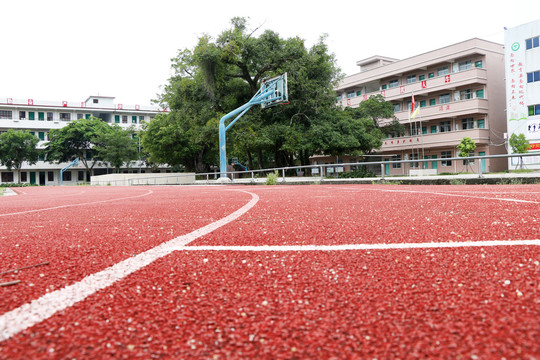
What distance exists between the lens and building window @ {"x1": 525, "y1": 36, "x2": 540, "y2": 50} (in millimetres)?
32119

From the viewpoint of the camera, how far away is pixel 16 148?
51875mm

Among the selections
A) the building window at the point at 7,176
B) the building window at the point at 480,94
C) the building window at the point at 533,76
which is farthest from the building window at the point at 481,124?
the building window at the point at 7,176

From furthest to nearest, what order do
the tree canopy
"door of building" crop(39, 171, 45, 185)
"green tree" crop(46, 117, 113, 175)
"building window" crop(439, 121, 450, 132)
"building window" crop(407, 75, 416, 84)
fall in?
"door of building" crop(39, 171, 45, 185)
"green tree" crop(46, 117, 113, 175)
"building window" crop(407, 75, 416, 84)
"building window" crop(439, 121, 450, 132)
the tree canopy

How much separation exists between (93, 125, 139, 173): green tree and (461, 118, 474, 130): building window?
4056cm

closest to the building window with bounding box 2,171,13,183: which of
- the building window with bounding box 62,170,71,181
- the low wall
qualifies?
the building window with bounding box 62,170,71,181

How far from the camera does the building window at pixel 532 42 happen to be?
32.1 metres

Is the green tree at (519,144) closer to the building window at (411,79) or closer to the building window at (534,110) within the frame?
the building window at (534,110)

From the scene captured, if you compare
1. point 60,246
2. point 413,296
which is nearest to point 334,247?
point 413,296

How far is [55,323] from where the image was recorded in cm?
146

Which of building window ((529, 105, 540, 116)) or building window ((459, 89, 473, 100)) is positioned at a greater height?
building window ((459, 89, 473, 100))

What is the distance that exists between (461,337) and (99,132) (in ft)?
187

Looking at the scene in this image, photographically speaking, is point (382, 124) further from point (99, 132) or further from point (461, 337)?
point (461, 337)

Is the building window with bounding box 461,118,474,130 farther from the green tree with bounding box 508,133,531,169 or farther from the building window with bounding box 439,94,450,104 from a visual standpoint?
the green tree with bounding box 508,133,531,169

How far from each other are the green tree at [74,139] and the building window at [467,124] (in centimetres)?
4411
